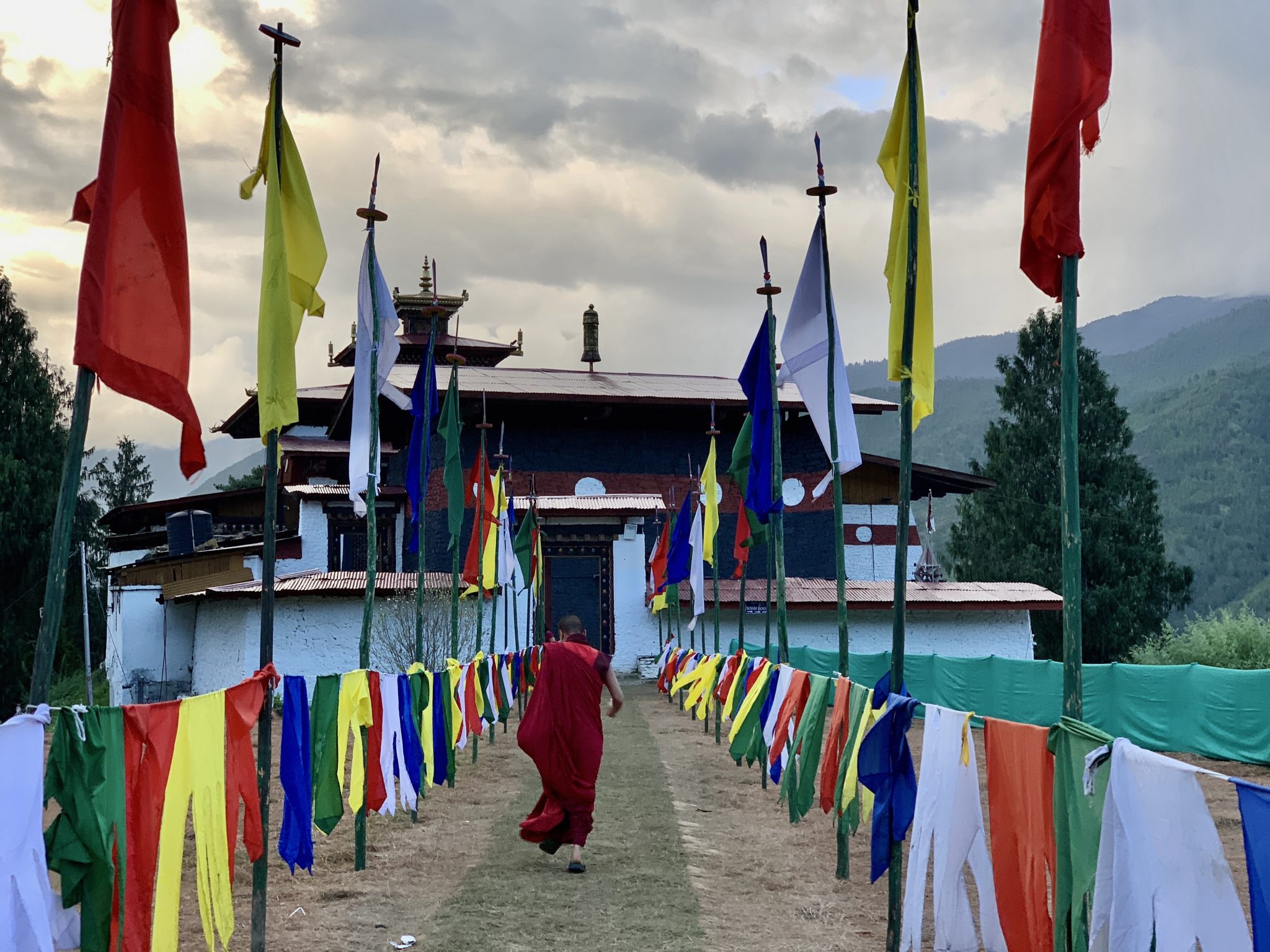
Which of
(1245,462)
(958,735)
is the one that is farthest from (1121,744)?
Result: (1245,462)

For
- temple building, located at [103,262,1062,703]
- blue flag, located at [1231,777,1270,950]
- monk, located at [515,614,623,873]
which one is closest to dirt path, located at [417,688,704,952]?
monk, located at [515,614,623,873]

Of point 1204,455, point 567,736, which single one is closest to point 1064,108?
point 567,736

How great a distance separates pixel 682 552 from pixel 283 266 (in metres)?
17.0

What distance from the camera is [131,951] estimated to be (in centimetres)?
576

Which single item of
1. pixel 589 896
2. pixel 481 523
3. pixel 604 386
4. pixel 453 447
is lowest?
pixel 589 896

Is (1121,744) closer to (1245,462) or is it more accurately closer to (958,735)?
(958,735)

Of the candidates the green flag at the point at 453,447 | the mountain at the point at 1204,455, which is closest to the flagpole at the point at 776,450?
the green flag at the point at 453,447

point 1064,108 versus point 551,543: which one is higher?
point 1064,108

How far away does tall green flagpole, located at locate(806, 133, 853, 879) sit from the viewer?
371 inches

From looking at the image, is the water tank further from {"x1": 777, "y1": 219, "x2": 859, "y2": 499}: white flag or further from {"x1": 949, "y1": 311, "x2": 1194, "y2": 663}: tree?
{"x1": 777, "y1": 219, "x2": 859, "y2": 499}: white flag

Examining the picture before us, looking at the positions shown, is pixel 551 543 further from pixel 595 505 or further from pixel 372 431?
pixel 372 431

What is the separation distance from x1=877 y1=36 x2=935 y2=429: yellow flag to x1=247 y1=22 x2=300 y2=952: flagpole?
3.77 meters

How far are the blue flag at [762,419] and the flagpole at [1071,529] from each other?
307 inches

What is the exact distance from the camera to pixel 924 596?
33.5 metres
